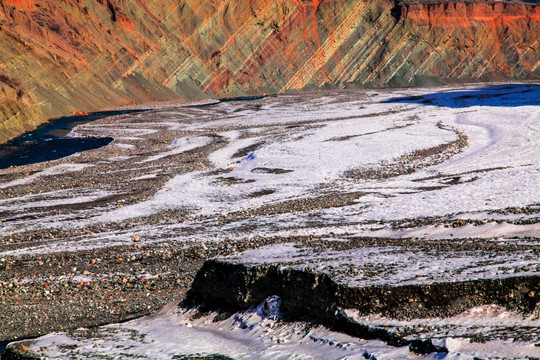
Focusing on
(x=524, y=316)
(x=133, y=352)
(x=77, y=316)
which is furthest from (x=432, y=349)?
(x=77, y=316)

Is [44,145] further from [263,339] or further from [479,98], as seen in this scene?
[479,98]

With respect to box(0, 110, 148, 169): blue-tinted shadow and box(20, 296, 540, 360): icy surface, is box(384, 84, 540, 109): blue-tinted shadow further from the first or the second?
box(20, 296, 540, 360): icy surface

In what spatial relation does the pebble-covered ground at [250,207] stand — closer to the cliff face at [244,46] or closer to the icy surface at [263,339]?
the icy surface at [263,339]

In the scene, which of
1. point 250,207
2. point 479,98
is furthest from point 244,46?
point 250,207

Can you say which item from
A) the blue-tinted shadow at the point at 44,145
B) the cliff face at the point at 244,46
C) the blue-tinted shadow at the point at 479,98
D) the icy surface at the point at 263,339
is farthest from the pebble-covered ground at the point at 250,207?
the cliff face at the point at 244,46

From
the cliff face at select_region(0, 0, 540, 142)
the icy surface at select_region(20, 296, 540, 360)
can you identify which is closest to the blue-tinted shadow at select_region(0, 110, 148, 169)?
the cliff face at select_region(0, 0, 540, 142)

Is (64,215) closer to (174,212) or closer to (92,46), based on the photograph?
(174,212)
